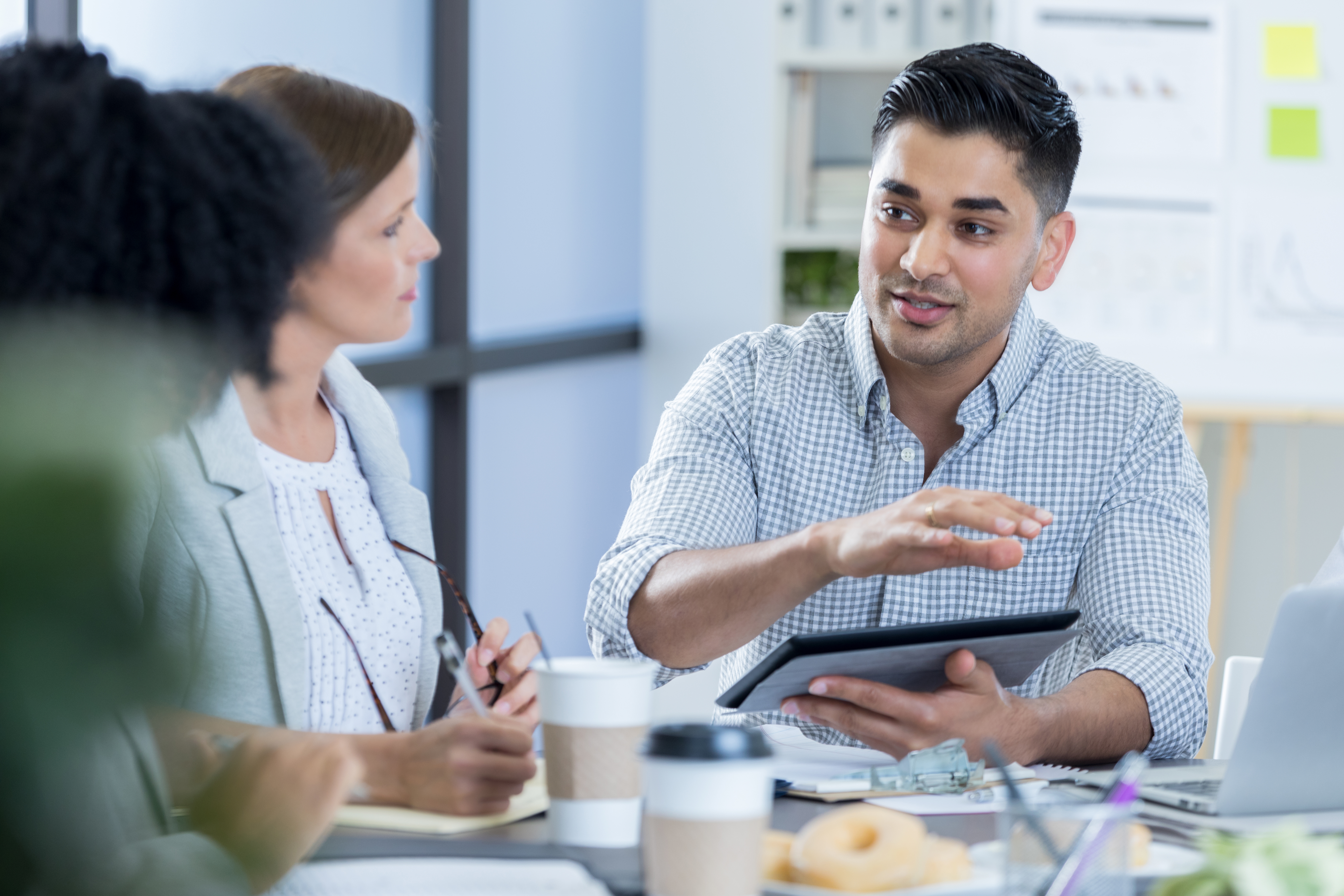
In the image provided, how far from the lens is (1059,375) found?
1835 mm

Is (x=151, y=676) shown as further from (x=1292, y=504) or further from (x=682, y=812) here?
(x=1292, y=504)

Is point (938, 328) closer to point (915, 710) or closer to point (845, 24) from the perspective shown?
Result: point (915, 710)

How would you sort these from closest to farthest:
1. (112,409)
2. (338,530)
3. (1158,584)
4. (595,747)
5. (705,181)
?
(112,409) < (595,747) < (338,530) < (1158,584) < (705,181)

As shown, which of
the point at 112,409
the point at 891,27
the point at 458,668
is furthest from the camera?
the point at 891,27

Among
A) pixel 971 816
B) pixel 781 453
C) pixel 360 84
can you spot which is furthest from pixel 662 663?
pixel 360 84

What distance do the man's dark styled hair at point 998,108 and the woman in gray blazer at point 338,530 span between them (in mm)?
649

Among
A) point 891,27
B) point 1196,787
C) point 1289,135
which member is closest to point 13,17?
point 1196,787

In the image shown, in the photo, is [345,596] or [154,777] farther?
[345,596]

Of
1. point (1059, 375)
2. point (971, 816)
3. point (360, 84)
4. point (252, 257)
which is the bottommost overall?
point (971, 816)

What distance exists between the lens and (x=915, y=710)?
49.1 inches

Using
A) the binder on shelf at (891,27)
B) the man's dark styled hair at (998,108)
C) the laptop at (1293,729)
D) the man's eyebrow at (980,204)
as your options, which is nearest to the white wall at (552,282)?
the binder on shelf at (891,27)

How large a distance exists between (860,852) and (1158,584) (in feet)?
2.89

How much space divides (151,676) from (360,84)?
1.16 meters

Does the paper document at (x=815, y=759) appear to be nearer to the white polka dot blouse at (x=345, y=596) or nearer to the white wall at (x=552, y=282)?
the white polka dot blouse at (x=345, y=596)
